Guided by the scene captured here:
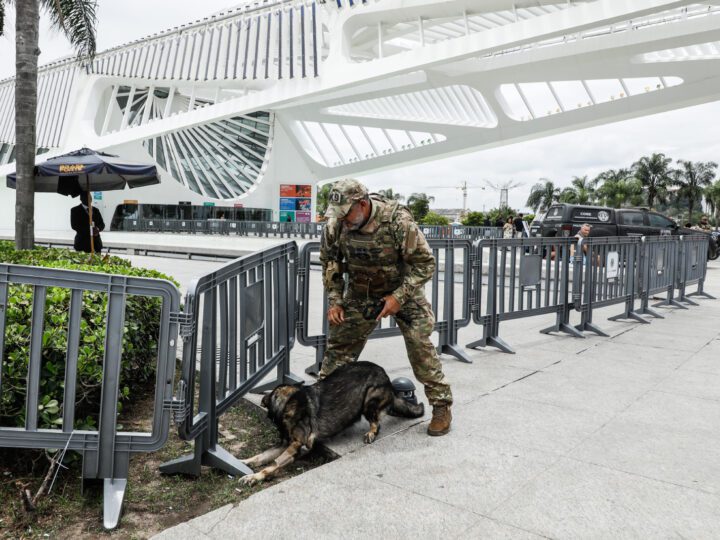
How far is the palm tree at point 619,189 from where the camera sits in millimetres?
66438

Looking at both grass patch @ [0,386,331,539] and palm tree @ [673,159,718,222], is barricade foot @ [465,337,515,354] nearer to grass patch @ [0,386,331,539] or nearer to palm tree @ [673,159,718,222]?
grass patch @ [0,386,331,539]

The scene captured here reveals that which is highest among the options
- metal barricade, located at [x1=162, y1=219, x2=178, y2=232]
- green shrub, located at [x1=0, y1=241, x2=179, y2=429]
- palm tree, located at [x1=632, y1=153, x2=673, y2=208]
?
palm tree, located at [x1=632, y1=153, x2=673, y2=208]

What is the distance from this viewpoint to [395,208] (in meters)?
3.71

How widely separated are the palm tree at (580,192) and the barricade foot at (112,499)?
7940 cm

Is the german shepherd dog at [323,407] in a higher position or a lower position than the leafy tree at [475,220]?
lower

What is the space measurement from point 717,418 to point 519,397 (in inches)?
54.3

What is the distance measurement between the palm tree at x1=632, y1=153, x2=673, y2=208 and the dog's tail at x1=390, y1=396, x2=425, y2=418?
7096 cm

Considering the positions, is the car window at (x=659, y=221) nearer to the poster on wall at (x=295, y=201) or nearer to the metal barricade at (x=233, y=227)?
the metal barricade at (x=233, y=227)

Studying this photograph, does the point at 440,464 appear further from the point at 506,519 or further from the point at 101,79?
the point at 101,79

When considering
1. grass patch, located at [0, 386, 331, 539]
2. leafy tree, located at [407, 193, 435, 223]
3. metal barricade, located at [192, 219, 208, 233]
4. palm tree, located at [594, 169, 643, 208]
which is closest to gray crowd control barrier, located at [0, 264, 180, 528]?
grass patch, located at [0, 386, 331, 539]

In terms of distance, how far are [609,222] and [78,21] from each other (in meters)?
15.2

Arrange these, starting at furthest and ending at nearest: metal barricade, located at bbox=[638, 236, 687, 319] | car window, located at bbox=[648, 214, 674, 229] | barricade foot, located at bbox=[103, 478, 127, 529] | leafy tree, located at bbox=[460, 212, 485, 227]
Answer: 1. leafy tree, located at bbox=[460, 212, 485, 227]
2. car window, located at bbox=[648, 214, 674, 229]
3. metal barricade, located at bbox=[638, 236, 687, 319]
4. barricade foot, located at bbox=[103, 478, 127, 529]

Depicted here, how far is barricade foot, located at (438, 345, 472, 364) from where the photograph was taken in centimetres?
581

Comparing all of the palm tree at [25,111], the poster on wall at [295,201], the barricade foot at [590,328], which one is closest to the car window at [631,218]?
the barricade foot at [590,328]
